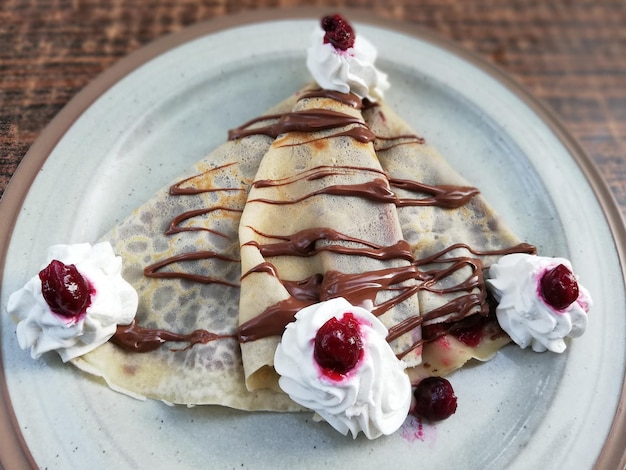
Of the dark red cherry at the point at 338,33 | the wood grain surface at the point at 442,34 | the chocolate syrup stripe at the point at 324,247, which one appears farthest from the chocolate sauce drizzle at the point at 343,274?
the wood grain surface at the point at 442,34

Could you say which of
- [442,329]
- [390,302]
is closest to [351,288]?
Answer: [390,302]

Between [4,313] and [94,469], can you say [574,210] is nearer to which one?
[94,469]

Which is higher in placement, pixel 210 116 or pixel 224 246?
pixel 210 116

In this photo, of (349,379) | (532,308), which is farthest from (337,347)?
(532,308)

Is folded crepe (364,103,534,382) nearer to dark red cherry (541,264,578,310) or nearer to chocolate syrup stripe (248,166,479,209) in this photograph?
chocolate syrup stripe (248,166,479,209)

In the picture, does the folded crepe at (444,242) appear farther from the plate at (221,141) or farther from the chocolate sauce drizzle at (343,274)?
the plate at (221,141)

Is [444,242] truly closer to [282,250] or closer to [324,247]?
[324,247]
